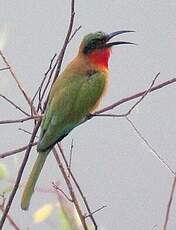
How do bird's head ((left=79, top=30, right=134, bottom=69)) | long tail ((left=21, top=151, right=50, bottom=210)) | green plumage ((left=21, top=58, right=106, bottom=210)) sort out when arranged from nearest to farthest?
long tail ((left=21, top=151, right=50, bottom=210)) < green plumage ((left=21, top=58, right=106, bottom=210)) < bird's head ((left=79, top=30, right=134, bottom=69))

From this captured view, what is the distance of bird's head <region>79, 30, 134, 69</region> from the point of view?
2.30m

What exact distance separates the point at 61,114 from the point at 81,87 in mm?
136

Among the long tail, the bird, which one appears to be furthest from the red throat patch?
the long tail

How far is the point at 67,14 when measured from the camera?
3.61 metres

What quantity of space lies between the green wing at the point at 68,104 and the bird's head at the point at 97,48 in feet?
0.19

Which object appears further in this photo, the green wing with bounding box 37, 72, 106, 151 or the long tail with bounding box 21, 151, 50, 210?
the green wing with bounding box 37, 72, 106, 151

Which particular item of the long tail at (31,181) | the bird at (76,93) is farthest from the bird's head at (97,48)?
the long tail at (31,181)

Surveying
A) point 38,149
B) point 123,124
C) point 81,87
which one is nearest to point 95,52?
point 81,87

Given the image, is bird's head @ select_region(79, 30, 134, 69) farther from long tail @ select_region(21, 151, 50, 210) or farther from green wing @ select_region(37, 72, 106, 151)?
long tail @ select_region(21, 151, 50, 210)

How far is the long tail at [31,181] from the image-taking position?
173cm

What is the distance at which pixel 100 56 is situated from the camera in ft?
Answer: 7.64

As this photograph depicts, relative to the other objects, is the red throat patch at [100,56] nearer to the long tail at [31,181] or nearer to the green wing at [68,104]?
the green wing at [68,104]

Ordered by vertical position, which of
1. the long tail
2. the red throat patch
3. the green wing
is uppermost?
the red throat patch

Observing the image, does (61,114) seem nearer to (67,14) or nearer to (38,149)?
(38,149)
